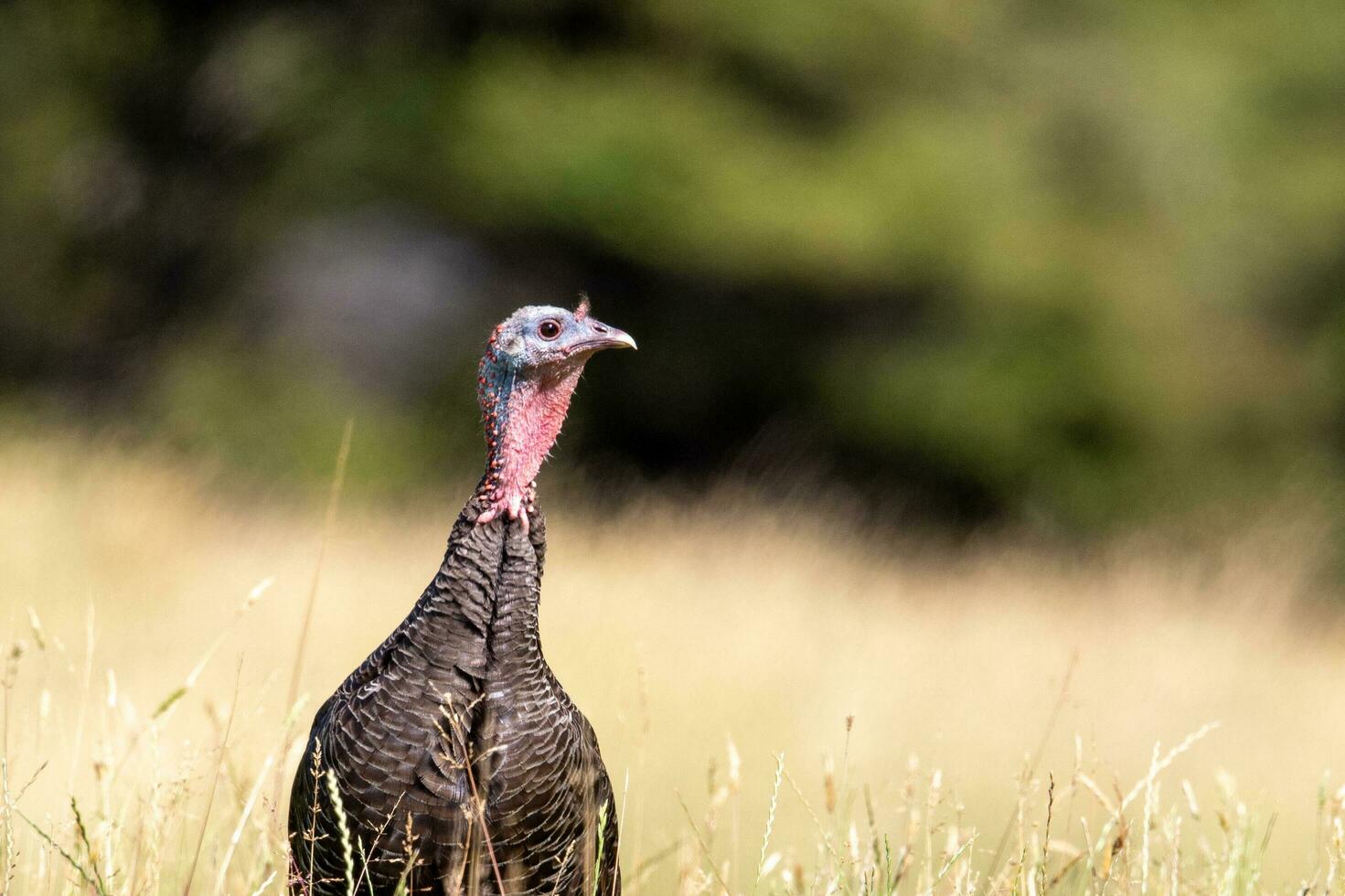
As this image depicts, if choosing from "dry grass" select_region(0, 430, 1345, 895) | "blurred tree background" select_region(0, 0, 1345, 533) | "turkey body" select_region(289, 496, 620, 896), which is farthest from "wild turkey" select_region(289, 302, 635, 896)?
"blurred tree background" select_region(0, 0, 1345, 533)

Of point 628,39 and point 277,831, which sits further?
point 628,39

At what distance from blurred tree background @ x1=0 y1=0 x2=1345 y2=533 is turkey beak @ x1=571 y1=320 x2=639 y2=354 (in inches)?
383

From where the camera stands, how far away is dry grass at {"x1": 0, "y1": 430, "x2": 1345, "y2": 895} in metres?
3.41

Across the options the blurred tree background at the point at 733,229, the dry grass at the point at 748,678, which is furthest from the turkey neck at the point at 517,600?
the blurred tree background at the point at 733,229

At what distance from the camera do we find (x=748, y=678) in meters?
6.93

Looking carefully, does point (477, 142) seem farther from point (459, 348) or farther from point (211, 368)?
point (211, 368)

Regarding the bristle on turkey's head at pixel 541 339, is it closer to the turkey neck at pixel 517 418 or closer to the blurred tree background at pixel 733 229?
the turkey neck at pixel 517 418

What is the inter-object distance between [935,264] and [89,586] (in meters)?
8.54

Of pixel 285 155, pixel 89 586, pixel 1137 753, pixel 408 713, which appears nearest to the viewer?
pixel 408 713

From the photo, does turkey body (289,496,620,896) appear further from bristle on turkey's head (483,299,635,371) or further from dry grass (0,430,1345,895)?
bristle on turkey's head (483,299,635,371)

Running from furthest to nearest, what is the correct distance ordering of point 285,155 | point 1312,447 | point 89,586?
1. point 285,155
2. point 1312,447
3. point 89,586

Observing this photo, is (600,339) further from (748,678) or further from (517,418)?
(748,678)

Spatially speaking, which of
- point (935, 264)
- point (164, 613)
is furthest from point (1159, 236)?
point (164, 613)

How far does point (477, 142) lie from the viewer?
1352 centimetres
